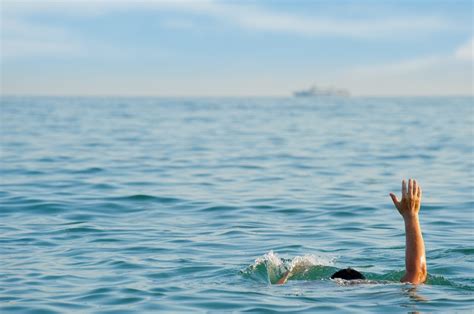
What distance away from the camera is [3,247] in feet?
47.6

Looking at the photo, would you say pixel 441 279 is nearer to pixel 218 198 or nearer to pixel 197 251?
pixel 197 251

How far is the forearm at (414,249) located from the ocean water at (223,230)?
24 centimetres

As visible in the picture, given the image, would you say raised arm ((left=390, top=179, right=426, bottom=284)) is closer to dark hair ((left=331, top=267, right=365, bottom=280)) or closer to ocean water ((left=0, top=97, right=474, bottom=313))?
ocean water ((left=0, top=97, right=474, bottom=313))

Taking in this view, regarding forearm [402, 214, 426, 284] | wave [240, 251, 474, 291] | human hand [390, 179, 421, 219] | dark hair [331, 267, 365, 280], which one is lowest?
wave [240, 251, 474, 291]

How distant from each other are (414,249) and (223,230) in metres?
5.98

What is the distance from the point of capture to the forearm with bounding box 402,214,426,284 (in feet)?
35.7

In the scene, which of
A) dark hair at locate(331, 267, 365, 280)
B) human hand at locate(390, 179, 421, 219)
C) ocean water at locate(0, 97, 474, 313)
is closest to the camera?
human hand at locate(390, 179, 421, 219)

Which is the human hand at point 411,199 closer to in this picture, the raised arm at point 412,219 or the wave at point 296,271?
the raised arm at point 412,219

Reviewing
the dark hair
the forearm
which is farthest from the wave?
the forearm

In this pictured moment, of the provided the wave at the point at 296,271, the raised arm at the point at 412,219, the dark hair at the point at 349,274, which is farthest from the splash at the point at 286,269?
the raised arm at the point at 412,219

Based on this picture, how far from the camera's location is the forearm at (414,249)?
10891mm

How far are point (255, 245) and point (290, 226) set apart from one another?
2.10m

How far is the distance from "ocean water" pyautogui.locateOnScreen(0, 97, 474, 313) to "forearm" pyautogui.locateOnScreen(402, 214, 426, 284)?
24 centimetres

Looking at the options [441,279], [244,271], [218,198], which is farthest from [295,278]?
[218,198]
